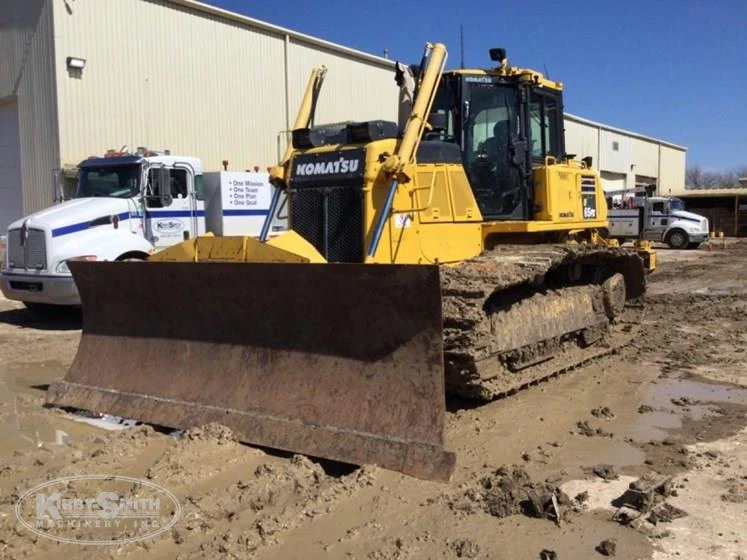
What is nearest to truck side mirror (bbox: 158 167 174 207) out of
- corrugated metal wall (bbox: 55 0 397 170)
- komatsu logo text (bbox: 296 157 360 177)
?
corrugated metal wall (bbox: 55 0 397 170)

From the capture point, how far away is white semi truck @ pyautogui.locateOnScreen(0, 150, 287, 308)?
35.1 feet

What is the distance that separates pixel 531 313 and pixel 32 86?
14.3 meters

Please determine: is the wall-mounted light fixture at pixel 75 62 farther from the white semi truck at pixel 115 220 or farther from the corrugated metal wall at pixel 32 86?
the white semi truck at pixel 115 220

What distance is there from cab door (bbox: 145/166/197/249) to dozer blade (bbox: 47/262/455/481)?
5303 millimetres

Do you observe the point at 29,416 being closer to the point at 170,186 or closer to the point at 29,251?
the point at 29,251

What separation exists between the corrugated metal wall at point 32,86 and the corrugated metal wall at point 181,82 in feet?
1.28

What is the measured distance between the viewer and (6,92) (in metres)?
17.3

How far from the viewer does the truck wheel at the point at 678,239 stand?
28.5 metres

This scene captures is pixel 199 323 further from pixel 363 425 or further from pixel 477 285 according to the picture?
pixel 477 285

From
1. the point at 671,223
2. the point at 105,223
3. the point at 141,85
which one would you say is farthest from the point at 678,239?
the point at 105,223

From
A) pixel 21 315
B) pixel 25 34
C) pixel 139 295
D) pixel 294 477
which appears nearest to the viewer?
pixel 294 477

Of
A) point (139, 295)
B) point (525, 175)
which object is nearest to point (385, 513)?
point (139, 295)

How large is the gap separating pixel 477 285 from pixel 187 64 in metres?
15.4

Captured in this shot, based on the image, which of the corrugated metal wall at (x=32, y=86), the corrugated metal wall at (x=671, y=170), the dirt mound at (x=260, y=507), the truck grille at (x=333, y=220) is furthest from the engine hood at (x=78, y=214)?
the corrugated metal wall at (x=671, y=170)
